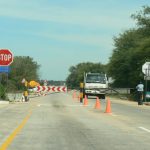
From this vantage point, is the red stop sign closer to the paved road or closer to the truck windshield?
the truck windshield

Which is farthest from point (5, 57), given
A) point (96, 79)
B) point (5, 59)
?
point (96, 79)

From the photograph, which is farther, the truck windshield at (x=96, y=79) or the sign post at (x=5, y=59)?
the truck windshield at (x=96, y=79)

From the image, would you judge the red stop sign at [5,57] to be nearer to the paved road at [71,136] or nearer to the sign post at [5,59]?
the sign post at [5,59]

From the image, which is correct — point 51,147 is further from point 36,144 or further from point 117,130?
point 117,130

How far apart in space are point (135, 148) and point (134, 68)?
66.6 metres

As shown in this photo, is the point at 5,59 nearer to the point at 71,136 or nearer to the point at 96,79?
the point at 96,79

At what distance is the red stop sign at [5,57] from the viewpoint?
130 feet

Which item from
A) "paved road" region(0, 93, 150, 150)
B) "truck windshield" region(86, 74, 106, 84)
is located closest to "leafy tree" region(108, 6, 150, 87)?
"truck windshield" region(86, 74, 106, 84)

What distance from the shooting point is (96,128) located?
18.4m

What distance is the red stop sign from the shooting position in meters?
39.7

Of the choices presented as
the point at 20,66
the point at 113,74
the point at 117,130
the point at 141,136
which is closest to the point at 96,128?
the point at 117,130

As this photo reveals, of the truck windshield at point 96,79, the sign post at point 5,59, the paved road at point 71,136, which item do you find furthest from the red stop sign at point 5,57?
the paved road at point 71,136

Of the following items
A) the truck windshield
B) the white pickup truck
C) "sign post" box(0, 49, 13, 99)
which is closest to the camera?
"sign post" box(0, 49, 13, 99)

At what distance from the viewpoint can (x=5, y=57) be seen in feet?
130
